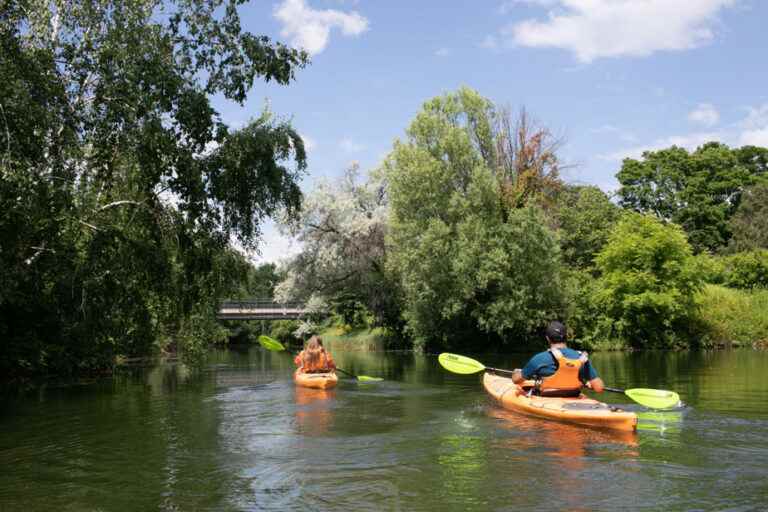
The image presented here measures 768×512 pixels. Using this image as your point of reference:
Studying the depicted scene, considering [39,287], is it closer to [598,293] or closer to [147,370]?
[147,370]

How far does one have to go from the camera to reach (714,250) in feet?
164

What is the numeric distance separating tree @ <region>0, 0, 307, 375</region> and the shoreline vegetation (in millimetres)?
41

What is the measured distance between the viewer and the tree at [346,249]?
35.7 metres

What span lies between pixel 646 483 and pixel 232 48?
391 inches

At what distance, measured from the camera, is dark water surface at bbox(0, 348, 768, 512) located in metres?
6.04

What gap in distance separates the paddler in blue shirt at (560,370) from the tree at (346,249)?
26.0 metres

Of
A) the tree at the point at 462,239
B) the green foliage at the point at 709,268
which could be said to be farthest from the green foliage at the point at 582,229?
the tree at the point at 462,239

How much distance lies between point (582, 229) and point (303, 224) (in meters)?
14.8

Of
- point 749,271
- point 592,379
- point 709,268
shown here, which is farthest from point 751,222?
point 592,379

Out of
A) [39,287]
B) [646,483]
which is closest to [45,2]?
[39,287]

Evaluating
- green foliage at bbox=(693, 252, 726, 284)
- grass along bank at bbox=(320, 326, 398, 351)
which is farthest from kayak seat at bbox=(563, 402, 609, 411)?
grass along bank at bbox=(320, 326, 398, 351)

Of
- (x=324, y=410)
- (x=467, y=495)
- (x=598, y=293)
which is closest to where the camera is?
(x=467, y=495)

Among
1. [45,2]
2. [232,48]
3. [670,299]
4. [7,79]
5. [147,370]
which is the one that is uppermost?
[45,2]

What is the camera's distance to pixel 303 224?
3569 cm
